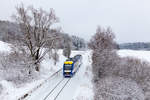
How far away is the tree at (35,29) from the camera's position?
1426 cm

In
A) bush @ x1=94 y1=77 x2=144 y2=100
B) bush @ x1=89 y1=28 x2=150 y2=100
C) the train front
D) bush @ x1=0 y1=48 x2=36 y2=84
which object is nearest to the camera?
bush @ x1=94 y1=77 x2=144 y2=100

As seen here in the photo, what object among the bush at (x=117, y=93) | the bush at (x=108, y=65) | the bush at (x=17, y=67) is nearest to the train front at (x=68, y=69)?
the bush at (x=108, y=65)

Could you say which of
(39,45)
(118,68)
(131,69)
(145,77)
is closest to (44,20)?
(39,45)

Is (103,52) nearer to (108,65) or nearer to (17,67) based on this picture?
(108,65)

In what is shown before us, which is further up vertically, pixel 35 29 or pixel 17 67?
pixel 35 29

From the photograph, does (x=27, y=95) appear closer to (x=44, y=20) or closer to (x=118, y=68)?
(x=44, y=20)

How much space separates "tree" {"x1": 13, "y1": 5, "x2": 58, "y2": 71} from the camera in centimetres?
1426

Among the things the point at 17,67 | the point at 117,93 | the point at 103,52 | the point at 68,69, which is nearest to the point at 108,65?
the point at 103,52

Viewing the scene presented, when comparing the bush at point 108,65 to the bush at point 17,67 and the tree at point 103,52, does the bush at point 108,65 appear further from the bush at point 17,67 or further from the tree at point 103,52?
the bush at point 17,67

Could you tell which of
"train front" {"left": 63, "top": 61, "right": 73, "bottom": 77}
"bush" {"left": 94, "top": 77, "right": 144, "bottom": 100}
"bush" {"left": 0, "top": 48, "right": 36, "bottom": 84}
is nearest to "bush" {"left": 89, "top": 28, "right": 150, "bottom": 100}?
"bush" {"left": 94, "top": 77, "right": 144, "bottom": 100}

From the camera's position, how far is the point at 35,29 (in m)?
15.6

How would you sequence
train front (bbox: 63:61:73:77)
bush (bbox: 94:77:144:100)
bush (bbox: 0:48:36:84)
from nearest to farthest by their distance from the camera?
bush (bbox: 94:77:144:100) → bush (bbox: 0:48:36:84) → train front (bbox: 63:61:73:77)

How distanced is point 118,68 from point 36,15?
559 inches

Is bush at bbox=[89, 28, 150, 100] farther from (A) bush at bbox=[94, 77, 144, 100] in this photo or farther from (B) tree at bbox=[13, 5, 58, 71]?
(B) tree at bbox=[13, 5, 58, 71]
